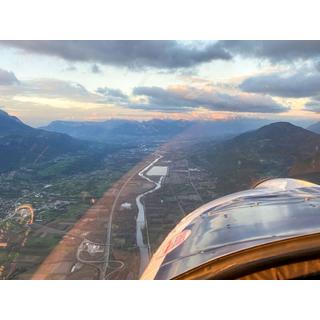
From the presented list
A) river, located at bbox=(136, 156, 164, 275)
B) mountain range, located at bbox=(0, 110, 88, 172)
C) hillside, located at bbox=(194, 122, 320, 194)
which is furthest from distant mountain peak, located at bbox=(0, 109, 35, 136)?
hillside, located at bbox=(194, 122, 320, 194)

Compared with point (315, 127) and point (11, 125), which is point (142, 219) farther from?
point (315, 127)

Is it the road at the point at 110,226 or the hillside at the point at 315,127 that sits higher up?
the hillside at the point at 315,127

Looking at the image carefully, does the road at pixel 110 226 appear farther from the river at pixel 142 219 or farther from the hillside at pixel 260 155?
the hillside at pixel 260 155

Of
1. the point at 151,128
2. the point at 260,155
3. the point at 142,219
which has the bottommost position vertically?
the point at 142,219

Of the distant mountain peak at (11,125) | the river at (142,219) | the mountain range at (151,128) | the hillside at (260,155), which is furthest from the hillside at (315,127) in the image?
the distant mountain peak at (11,125)

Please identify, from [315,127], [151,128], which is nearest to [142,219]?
[151,128]

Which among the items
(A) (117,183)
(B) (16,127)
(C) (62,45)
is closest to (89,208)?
(A) (117,183)

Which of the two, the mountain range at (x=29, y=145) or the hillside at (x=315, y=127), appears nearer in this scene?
the hillside at (x=315, y=127)

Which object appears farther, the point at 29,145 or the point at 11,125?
the point at 29,145

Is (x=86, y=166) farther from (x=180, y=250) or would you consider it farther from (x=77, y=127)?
(x=180, y=250)
